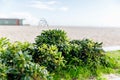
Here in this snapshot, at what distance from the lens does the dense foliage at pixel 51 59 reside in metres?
4.15

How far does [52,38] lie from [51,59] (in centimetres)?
106

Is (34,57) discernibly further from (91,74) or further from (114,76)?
(114,76)

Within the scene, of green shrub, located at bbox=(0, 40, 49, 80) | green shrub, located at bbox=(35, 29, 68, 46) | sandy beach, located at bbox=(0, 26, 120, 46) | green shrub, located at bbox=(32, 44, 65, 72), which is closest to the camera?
green shrub, located at bbox=(0, 40, 49, 80)

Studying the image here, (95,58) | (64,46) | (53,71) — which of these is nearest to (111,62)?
(95,58)

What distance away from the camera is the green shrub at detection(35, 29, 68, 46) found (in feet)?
19.7

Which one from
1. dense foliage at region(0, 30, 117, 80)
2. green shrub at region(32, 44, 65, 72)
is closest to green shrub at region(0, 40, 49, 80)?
dense foliage at region(0, 30, 117, 80)

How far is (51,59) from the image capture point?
5.12m

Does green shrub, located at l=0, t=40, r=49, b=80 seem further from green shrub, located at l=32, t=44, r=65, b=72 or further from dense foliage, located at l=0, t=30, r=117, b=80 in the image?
green shrub, located at l=32, t=44, r=65, b=72

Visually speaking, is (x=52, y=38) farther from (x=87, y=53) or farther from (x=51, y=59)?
(x=51, y=59)

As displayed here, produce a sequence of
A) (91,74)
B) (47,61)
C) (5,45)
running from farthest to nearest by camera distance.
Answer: (91,74)
(47,61)
(5,45)

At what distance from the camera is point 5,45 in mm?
4734

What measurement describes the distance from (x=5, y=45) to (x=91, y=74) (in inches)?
79.4

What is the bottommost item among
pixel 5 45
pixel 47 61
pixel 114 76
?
pixel 114 76

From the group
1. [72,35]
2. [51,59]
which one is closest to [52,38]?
[51,59]
